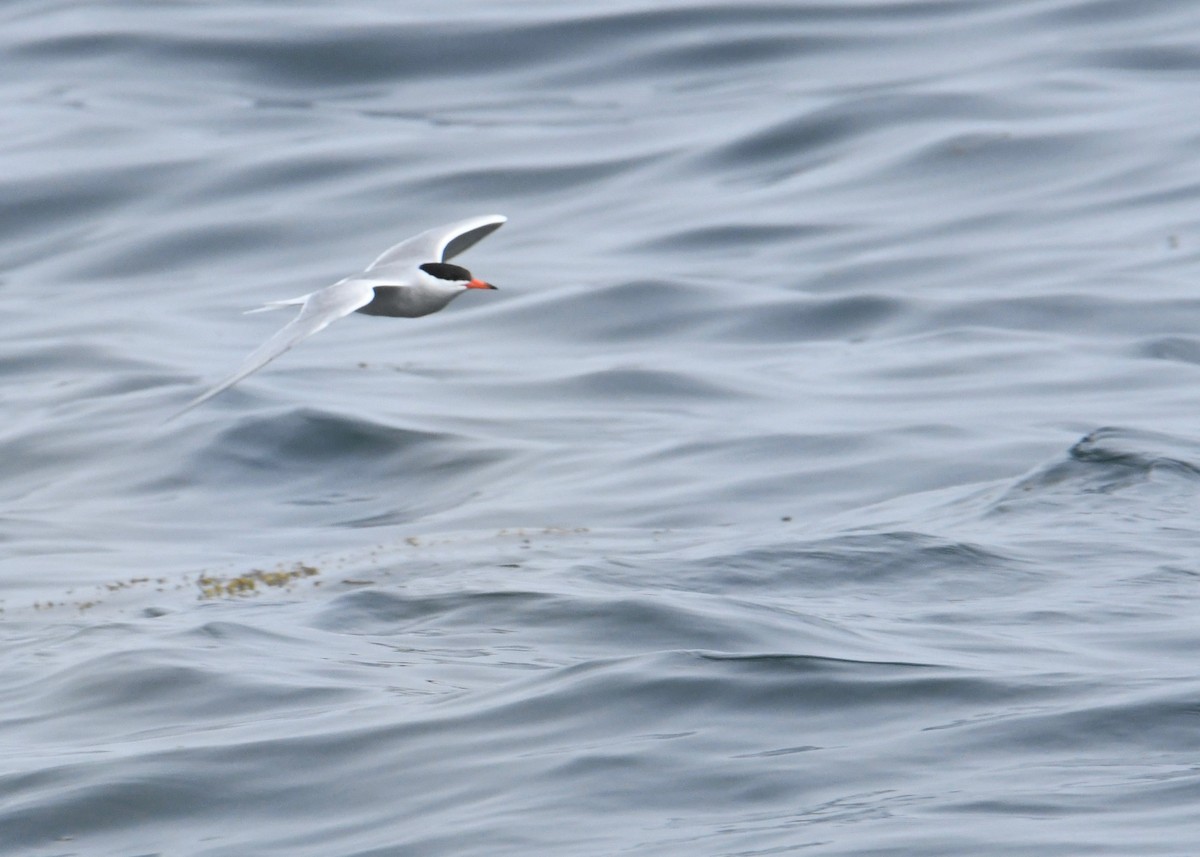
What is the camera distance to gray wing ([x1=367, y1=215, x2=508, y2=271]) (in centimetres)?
826

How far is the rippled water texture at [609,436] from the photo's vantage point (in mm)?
5723

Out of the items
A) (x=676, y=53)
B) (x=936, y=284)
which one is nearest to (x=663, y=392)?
(x=936, y=284)

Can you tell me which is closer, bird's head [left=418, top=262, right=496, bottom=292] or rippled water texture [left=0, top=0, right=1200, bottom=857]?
rippled water texture [left=0, top=0, right=1200, bottom=857]

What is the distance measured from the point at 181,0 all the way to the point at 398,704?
18.1 meters

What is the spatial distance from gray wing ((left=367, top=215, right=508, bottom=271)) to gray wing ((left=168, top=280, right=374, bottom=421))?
0.75 metres

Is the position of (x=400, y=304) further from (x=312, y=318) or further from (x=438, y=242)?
(x=438, y=242)

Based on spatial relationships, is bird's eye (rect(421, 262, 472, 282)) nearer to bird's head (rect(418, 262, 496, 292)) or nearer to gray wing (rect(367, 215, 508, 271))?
bird's head (rect(418, 262, 496, 292))

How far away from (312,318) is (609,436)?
4318mm

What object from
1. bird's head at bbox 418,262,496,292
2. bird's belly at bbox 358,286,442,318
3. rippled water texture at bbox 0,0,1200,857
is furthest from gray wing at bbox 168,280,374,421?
rippled water texture at bbox 0,0,1200,857

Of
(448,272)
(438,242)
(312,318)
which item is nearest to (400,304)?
(448,272)

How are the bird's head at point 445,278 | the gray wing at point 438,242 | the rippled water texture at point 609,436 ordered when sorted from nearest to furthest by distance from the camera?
the rippled water texture at point 609,436
the bird's head at point 445,278
the gray wing at point 438,242

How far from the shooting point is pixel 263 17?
2281cm

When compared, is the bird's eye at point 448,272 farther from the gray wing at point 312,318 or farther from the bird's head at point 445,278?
the gray wing at point 312,318

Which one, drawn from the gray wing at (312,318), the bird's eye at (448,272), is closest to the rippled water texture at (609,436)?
the gray wing at (312,318)
